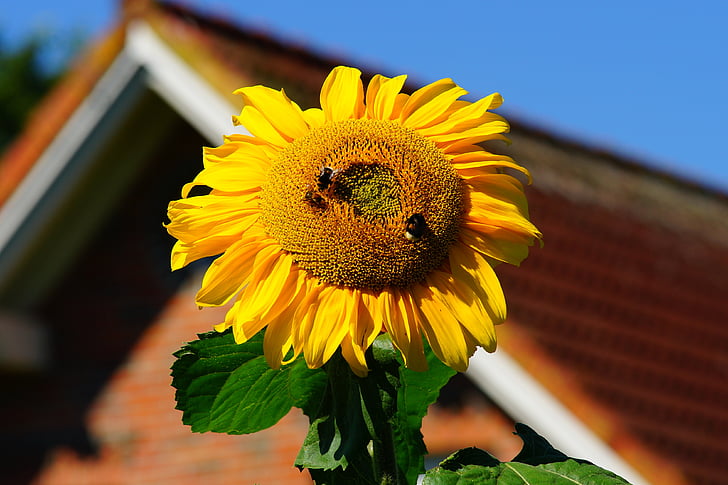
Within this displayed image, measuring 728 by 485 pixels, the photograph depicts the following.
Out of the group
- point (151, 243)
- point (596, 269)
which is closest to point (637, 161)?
point (596, 269)

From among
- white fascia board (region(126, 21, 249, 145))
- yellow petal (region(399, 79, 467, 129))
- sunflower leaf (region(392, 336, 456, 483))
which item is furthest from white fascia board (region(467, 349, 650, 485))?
yellow petal (region(399, 79, 467, 129))

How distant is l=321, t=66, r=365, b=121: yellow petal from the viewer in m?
1.32

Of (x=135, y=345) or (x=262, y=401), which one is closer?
(x=262, y=401)

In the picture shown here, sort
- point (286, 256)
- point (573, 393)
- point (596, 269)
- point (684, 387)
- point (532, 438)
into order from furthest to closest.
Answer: point (596, 269)
point (684, 387)
point (573, 393)
point (532, 438)
point (286, 256)

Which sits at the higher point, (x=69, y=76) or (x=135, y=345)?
(x=69, y=76)

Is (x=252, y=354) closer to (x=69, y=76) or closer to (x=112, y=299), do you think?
(x=69, y=76)

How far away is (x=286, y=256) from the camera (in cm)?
126

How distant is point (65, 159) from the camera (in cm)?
617

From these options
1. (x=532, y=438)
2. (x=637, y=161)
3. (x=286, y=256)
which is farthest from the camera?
(x=637, y=161)

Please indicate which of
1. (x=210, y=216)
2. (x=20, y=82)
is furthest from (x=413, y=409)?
(x=20, y=82)

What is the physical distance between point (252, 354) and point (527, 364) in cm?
404

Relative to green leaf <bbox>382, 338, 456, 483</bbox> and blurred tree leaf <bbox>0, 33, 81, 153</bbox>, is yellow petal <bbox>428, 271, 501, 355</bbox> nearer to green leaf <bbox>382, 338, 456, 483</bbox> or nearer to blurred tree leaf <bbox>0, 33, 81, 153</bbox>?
green leaf <bbox>382, 338, 456, 483</bbox>

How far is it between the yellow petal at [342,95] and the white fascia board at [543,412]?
12.2 ft

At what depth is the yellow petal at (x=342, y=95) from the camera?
132cm
